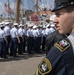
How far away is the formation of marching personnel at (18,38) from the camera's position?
1338cm

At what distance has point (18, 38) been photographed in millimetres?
14367

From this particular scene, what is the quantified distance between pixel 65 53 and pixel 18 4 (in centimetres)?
1936

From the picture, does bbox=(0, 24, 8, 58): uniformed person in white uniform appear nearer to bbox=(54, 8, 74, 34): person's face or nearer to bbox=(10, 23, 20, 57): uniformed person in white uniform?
bbox=(10, 23, 20, 57): uniformed person in white uniform

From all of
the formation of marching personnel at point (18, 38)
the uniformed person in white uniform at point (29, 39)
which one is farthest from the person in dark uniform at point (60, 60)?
the uniformed person in white uniform at point (29, 39)

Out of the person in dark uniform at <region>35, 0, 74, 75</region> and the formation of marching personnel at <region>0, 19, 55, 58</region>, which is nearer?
the person in dark uniform at <region>35, 0, 74, 75</region>

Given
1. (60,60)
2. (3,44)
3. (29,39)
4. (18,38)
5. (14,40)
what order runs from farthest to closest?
(29,39) → (18,38) → (14,40) → (3,44) → (60,60)

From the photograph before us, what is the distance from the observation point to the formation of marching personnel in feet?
43.9

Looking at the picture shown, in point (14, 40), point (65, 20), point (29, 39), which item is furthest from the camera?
point (29, 39)

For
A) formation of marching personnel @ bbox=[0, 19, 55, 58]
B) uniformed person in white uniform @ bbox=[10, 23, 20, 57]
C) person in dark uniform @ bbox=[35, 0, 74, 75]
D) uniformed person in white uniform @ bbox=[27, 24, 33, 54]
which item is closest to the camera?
person in dark uniform @ bbox=[35, 0, 74, 75]

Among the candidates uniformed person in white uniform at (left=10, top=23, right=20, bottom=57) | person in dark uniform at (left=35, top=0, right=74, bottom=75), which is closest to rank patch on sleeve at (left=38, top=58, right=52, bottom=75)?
person in dark uniform at (left=35, top=0, right=74, bottom=75)

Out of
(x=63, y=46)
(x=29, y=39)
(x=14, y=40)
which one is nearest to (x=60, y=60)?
(x=63, y=46)

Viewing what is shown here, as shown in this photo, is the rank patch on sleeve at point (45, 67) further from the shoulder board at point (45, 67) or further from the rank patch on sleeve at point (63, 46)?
the rank patch on sleeve at point (63, 46)

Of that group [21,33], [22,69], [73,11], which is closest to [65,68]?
[73,11]

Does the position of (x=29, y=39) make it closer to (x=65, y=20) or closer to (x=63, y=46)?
(x=65, y=20)
